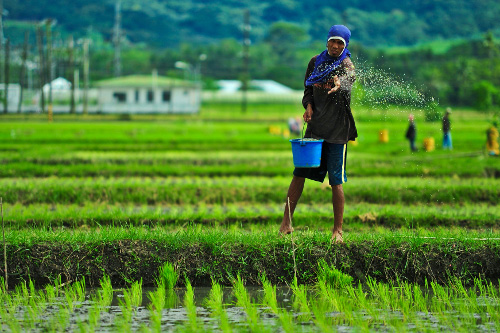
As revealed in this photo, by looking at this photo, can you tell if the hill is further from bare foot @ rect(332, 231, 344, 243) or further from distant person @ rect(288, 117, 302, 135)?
bare foot @ rect(332, 231, 344, 243)

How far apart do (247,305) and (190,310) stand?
1.20 feet

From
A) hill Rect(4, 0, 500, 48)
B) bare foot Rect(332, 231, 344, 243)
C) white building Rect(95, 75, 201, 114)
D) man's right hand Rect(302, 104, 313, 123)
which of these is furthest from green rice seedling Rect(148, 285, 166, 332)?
hill Rect(4, 0, 500, 48)

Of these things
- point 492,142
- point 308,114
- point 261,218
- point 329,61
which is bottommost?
point 261,218

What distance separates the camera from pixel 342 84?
641 cm

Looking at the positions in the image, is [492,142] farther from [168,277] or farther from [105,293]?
[105,293]

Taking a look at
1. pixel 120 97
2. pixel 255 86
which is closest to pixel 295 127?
pixel 120 97

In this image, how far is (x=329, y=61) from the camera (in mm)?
6488

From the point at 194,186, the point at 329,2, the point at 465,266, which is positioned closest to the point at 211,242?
the point at 465,266

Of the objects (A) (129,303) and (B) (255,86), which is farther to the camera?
(B) (255,86)

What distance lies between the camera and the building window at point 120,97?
232 feet

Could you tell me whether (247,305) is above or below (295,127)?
below

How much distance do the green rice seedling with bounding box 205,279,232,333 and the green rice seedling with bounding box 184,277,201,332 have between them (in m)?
0.11

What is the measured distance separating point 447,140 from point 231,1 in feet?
579

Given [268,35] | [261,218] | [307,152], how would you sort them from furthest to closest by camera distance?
[268,35] < [261,218] < [307,152]
